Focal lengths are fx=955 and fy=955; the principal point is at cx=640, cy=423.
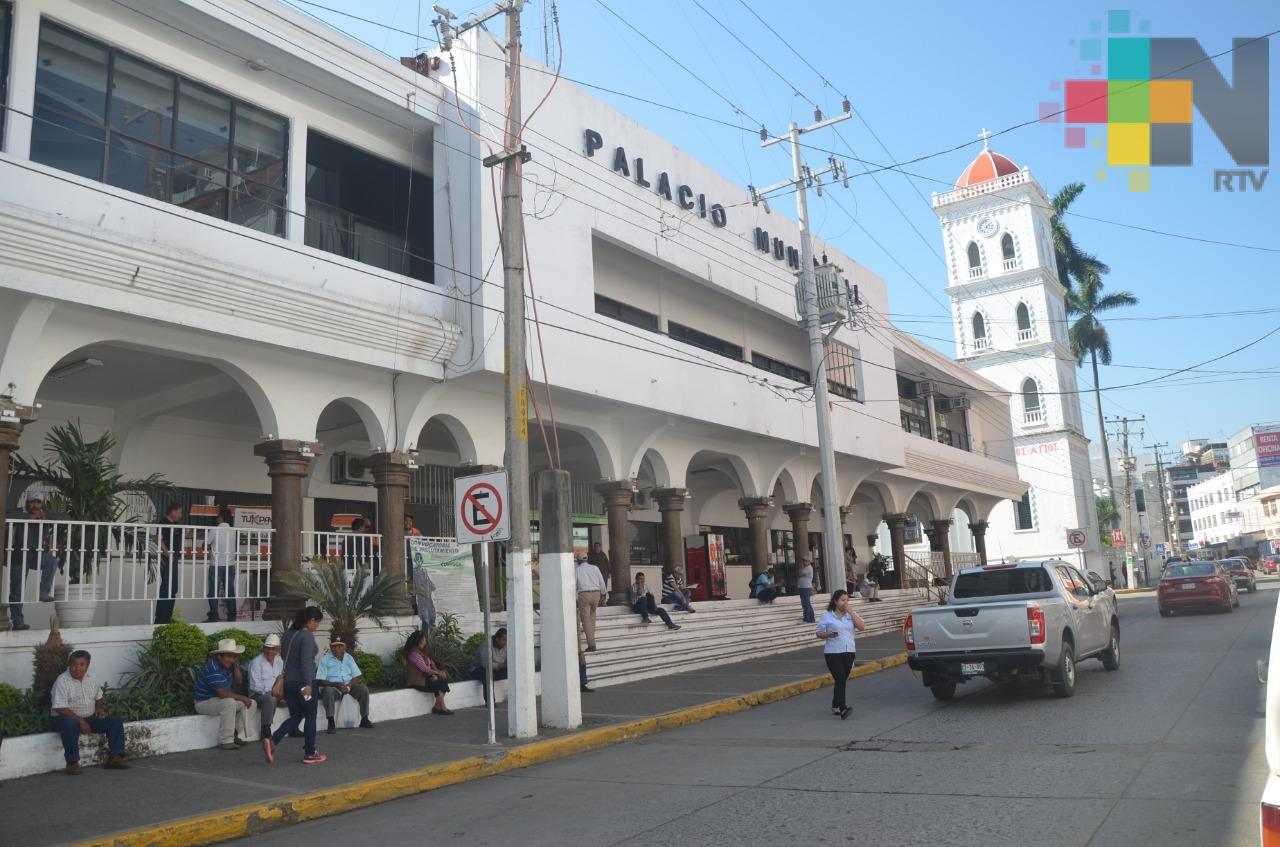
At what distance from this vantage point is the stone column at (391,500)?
14.1 m

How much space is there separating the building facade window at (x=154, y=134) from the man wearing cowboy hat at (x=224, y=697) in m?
5.99

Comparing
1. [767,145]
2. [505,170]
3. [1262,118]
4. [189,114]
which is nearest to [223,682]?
[505,170]

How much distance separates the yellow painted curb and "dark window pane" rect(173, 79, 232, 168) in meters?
9.07

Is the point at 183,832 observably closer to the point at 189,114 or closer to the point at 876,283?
the point at 189,114

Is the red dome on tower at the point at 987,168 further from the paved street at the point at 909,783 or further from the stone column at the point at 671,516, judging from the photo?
the paved street at the point at 909,783

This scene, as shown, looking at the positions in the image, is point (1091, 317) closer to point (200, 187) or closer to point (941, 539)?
point (941, 539)

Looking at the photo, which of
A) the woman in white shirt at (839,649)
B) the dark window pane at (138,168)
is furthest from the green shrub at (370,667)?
the dark window pane at (138,168)

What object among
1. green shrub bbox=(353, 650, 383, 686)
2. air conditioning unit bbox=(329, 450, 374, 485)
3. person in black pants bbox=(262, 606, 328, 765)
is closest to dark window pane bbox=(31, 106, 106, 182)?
person in black pants bbox=(262, 606, 328, 765)

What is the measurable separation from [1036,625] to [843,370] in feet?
55.8

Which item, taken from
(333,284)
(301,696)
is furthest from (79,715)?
(333,284)

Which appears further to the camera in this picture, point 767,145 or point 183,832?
point 767,145

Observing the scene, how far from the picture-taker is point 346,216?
49.4 feet

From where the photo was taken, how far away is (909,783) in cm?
714

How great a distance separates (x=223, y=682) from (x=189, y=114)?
765 centimetres
